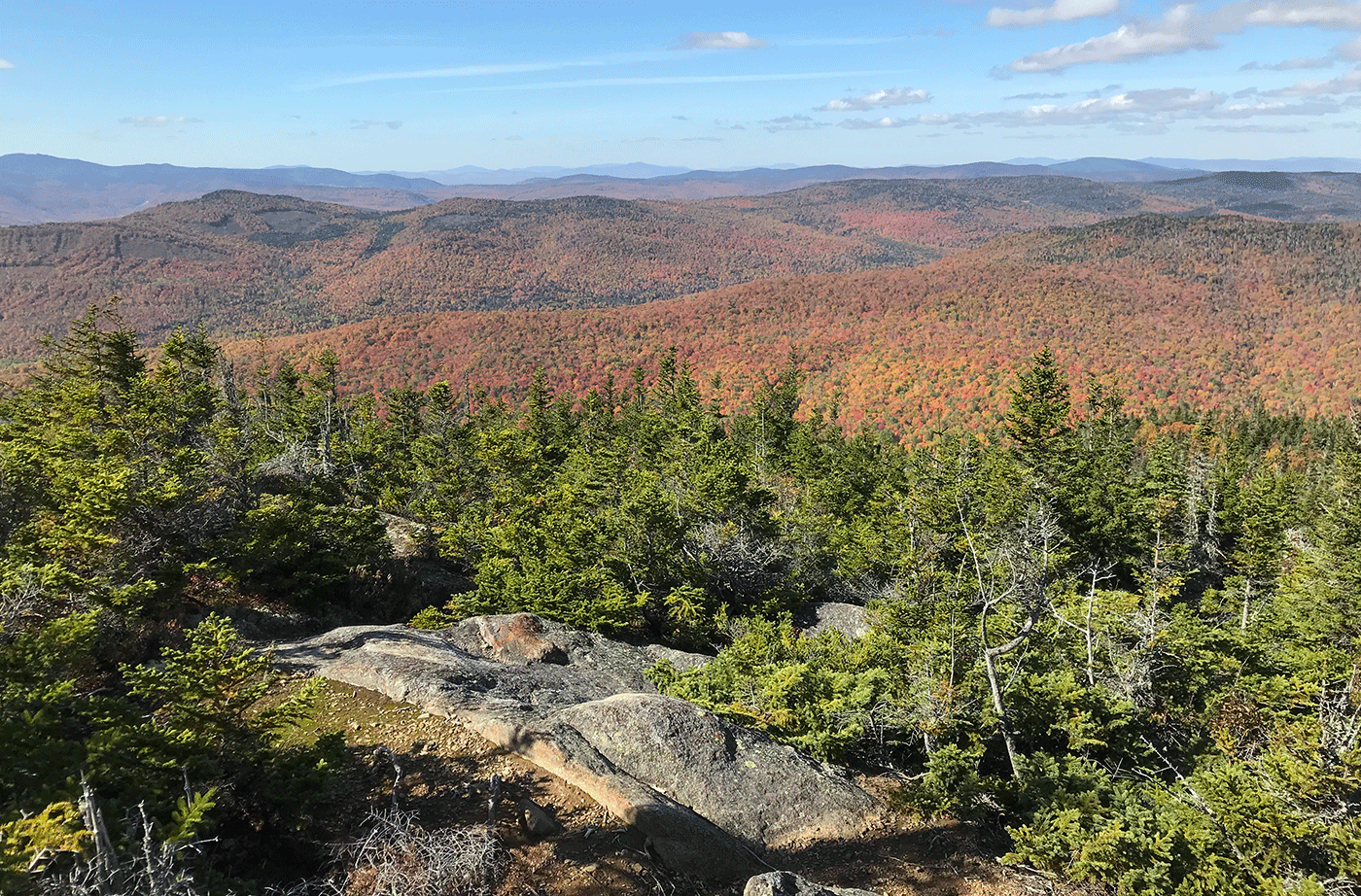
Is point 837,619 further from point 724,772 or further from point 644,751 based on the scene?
point 644,751

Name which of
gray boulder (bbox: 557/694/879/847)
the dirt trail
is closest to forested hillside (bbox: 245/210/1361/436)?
gray boulder (bbox: 557/694/879/847)

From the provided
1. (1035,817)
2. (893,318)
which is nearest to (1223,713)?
(1035,817)

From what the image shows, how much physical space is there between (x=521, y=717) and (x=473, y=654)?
15.9 ft

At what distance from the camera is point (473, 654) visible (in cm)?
1515

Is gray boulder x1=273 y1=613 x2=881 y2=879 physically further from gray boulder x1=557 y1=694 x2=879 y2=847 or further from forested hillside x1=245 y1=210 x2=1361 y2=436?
forested hillside x1=245 y1=210 x2=1361 y2=436

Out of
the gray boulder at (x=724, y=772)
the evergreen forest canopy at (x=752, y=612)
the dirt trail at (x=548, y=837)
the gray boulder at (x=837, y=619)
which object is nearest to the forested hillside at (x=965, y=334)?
the evergreen forest canopy at (x=752, y=612)

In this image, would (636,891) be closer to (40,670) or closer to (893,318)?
(40,670)

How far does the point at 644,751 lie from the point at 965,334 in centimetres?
13314

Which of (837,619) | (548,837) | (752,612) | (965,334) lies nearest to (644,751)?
(548,837)

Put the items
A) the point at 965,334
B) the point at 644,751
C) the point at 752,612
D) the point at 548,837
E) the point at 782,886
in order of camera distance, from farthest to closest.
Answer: the point at 965,334 < the point at 752,612 < the point at 644,751 < the point at 548,837 < the point at 782,886

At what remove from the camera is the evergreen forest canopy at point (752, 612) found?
7.66 m

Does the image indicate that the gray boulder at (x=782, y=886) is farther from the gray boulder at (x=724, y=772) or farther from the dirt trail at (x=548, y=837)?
the gray boulder at (x=724, y=772)

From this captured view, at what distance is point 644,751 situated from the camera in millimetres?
10859

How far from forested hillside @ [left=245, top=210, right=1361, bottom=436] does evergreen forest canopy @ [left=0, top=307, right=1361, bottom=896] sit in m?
72.3
